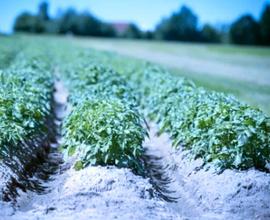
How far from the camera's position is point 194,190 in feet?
20.8

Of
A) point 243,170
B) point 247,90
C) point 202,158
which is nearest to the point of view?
point 243,170

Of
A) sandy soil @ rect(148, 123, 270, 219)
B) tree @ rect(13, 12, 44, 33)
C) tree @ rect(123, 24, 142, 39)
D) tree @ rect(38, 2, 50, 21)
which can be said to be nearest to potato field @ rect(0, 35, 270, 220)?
sandy soil @ rect(148, 123, 270, 219)

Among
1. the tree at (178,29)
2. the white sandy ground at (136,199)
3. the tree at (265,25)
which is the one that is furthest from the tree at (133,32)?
the white sandy ground at (136,199)

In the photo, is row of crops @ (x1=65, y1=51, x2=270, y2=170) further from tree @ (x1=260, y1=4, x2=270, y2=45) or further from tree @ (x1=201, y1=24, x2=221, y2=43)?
tree @ (x1=201, y1=24, x2=221, y2=43)

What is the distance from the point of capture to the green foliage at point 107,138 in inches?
240

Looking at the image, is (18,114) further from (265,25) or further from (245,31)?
(245,31)

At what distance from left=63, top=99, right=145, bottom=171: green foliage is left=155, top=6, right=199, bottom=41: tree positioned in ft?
224

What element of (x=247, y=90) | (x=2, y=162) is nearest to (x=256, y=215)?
(x=2, y=162)

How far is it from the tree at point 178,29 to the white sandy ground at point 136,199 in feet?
225

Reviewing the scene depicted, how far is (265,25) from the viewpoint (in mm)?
63406

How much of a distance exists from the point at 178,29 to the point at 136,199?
7051cm

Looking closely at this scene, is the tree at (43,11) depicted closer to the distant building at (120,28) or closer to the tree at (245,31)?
the distant building at (120,28)

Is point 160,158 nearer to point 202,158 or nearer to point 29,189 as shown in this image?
point 202,158

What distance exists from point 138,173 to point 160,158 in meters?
2.08
